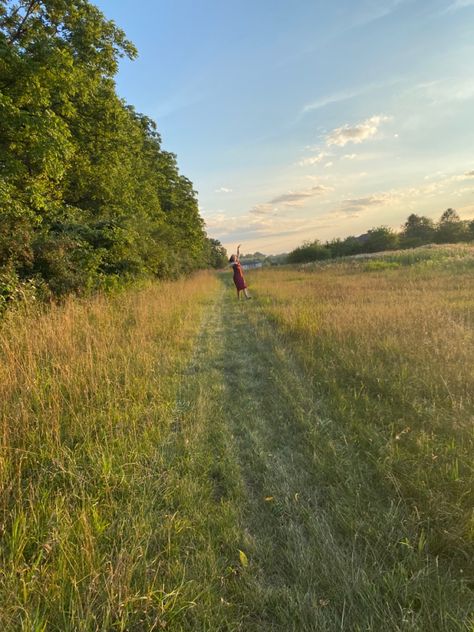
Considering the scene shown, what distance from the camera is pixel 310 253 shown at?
6794 cm

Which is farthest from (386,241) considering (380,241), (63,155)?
(63,155)

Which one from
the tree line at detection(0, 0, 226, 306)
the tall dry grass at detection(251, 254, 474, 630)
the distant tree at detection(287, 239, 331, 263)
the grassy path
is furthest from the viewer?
the distant tree at detection(287, 239, 331, 263)

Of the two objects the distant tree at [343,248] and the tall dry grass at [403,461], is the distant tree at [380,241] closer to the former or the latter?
the distant tree at [343,248]

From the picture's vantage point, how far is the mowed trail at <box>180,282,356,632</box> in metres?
1.67

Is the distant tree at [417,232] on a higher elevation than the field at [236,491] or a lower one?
higher

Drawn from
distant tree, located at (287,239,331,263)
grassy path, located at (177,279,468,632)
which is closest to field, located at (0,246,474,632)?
grassy path, located at (177,279,468,632)

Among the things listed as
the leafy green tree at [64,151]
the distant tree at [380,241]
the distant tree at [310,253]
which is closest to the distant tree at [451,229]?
the distant tree at [380,241]

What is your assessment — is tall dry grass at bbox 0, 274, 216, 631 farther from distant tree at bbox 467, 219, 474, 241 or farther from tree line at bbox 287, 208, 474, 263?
distant tree at bbox 467, 219, 474, 241

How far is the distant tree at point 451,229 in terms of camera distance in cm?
7202

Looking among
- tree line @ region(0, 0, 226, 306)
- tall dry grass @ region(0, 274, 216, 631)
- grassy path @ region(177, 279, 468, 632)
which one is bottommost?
grassy path @ region(177, 279, 468, 632)

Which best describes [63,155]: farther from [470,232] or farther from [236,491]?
[470,232]

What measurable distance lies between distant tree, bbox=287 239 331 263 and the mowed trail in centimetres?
6497

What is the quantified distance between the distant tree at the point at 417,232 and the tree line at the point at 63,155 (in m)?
73.3

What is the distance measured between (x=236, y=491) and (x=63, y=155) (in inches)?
383
